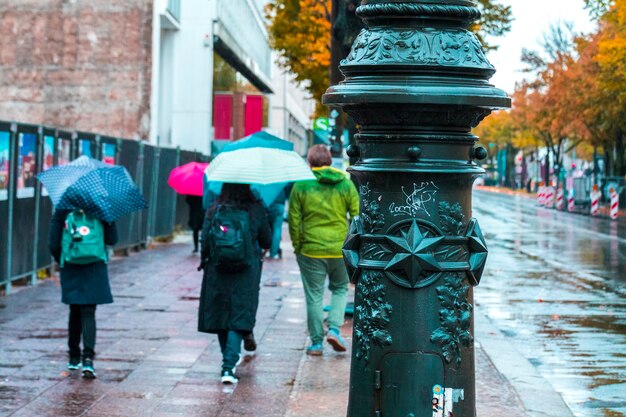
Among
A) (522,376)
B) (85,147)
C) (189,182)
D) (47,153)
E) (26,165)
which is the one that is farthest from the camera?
(189,182)

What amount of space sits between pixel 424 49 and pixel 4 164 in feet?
37.3

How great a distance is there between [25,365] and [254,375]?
1841 millimetres

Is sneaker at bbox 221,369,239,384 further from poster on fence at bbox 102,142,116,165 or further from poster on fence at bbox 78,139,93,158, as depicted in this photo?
poster on fence at bbox 102,142,116,165

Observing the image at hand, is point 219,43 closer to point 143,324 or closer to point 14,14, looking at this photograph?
point 14,14

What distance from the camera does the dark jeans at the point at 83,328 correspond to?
9242 mm

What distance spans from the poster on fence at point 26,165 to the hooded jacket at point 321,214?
6.25m

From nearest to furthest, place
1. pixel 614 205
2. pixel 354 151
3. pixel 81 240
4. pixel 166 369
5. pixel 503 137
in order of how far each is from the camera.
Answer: pixel 354 151 → pixel 81 240 → pixel 166 369 → pixel 614 205 → pixel 503 137

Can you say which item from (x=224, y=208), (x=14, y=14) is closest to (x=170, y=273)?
(x=224, y=208)

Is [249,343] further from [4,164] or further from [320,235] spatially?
[4,164]

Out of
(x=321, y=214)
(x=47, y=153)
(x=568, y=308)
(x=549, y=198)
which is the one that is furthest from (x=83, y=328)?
(x=549, y=198)

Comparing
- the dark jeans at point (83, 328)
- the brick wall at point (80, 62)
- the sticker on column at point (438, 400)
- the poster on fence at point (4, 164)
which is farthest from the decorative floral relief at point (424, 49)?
the brick wall at point (80, 62)

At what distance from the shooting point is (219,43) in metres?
48.0

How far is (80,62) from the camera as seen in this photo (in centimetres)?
3966

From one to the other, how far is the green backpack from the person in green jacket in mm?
1951
